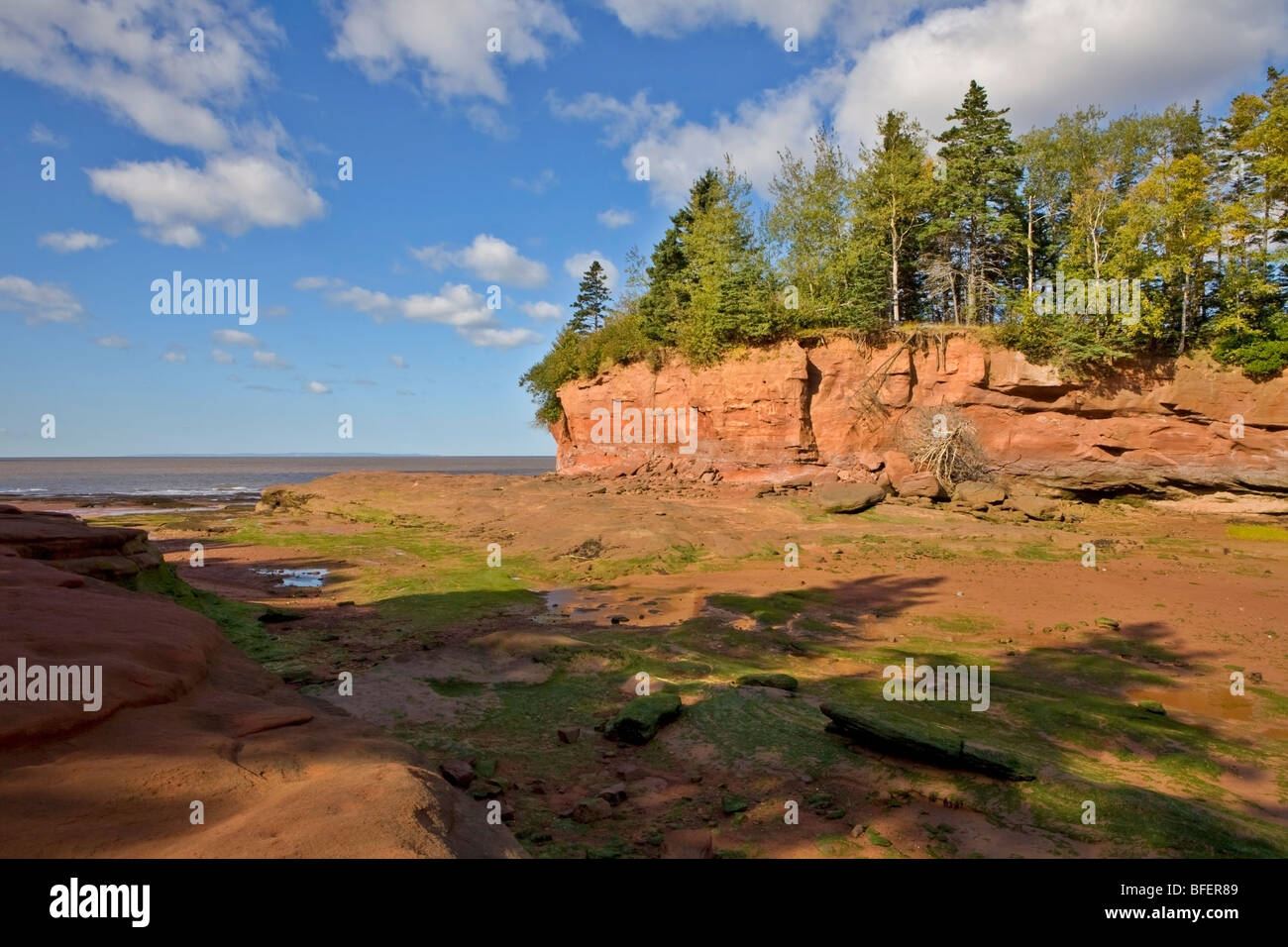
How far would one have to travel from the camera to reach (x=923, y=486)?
93.5 feet

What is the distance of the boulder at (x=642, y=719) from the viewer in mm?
7711

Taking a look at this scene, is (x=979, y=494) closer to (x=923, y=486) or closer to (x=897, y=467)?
A: (x=923, y=486)

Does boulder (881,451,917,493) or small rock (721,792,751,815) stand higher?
boulder (881,451,917,493)

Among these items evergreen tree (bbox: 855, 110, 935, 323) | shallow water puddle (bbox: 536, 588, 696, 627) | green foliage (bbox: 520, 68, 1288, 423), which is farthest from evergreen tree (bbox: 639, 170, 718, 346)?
shallow water puddle (bbox: 536, 588, 696, 627)

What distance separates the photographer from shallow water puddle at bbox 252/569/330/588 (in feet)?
61.3

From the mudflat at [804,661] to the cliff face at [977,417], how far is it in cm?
266

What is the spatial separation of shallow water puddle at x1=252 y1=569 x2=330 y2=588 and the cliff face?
19067mm

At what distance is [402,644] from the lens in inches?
466

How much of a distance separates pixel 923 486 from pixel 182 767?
28.7 metres

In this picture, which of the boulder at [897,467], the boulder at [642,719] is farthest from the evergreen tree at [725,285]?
the boulder at [642,719]

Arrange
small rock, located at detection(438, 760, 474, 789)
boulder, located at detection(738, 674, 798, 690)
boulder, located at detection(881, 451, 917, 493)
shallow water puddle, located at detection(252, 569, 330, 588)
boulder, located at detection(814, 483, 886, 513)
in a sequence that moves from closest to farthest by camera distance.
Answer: small rock, located at detection(438, 760, 474, 789), boulder, located at detection(738, 674, 798, 690), shallow water puddle, located at detection(252, 569, 330, 588), boulder, located at detection(814, 483, 886, 513), boulder, located at detection(881, 451, 917, 493)

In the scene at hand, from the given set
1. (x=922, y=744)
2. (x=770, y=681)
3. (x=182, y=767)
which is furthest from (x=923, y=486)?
(x=182, y=767)

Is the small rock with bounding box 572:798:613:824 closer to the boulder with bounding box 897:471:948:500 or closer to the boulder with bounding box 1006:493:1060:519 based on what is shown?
the boulder with bounding box 897:471:948:500
